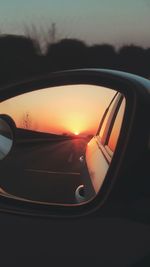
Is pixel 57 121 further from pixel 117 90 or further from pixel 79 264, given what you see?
pixel 79 264

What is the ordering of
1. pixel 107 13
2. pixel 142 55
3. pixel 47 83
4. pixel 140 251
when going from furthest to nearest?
pixel 107 13, pixel 142 55, pixel 47 83, pixel 140 251

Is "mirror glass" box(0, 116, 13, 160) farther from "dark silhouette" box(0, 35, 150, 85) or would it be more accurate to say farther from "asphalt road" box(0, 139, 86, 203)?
"dark silhouette" box(0, 35, 150, 85)

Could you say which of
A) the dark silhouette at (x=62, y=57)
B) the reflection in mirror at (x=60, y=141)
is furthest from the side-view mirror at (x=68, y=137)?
the dark silhouette at (x=62, y=57)

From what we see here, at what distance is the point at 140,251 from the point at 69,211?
27 centimetres

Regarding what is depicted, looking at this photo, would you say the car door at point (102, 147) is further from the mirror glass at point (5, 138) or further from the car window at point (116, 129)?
the mirror glass at point (5, 138)

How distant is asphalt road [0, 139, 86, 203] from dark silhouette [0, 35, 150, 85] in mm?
516

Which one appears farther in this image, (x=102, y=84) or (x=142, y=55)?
(x=142, y=55)

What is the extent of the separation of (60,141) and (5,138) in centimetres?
30

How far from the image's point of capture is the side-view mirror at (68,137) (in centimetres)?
236

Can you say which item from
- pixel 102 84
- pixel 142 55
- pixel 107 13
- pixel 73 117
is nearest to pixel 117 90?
pixel 102 84

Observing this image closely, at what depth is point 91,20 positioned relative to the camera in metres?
4.51

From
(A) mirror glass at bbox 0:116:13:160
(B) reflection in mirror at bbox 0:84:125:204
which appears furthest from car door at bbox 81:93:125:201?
(A) mirror glass at bbox 0:116:13:160

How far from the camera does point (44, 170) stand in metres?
2.69

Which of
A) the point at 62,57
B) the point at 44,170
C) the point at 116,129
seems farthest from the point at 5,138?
the point at 62,57
